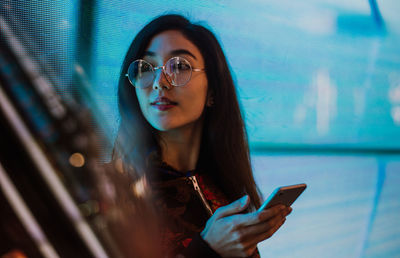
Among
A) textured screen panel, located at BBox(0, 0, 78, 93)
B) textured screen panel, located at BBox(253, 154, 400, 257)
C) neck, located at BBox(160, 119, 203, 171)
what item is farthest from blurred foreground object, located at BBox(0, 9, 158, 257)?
textured screen panel, located at BBox(253, 154, 400, 257)

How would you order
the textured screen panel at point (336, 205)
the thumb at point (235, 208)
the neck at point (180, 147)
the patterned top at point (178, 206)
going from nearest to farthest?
the thumb at point (235, 208), the patterned top at point (178, 206), the neck at point (180, 147), the textured screen panel at point (336, 205)

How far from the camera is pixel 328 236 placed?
2049 millimetres

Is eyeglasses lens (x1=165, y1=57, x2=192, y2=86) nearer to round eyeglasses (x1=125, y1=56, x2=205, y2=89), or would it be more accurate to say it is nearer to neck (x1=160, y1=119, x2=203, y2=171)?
round eyeglasses (x1=125, y1=56, x2=205, y2=89)

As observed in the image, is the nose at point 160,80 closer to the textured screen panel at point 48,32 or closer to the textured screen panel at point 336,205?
the textured screen panel at point 48,32

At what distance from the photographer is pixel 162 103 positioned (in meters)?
1.18

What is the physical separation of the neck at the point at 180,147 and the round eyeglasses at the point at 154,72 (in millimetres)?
184

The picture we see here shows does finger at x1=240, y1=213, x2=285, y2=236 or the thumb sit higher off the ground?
the thumb

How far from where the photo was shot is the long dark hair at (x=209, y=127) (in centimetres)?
124

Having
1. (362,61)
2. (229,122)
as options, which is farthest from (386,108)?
(229,122)

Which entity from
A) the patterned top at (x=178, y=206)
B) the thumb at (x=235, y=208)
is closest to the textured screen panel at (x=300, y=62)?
the patterned top at (x=178, y=206)

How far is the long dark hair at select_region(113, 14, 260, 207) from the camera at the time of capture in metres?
1.24

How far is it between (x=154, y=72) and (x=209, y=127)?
0.32 metres

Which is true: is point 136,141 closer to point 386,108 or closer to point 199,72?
point 199,72

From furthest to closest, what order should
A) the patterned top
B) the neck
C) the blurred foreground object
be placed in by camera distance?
Result: the neck, the patterned top, the blurred foreground object
